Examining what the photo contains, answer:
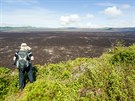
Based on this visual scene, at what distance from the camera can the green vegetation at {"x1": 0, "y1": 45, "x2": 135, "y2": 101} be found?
7.90 meters

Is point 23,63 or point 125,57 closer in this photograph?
point 23,63

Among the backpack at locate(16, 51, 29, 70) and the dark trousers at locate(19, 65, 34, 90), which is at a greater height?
the backpack at locate(16, 51, 29, 70)

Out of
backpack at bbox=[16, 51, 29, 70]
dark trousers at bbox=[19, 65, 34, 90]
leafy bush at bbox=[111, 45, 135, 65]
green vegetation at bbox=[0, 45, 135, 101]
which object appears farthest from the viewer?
leafy bush at bbox=[111, 45, 135, 65]

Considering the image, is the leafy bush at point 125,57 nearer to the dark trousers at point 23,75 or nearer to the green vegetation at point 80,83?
the green vegetation at point 80,83

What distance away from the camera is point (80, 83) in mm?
9016

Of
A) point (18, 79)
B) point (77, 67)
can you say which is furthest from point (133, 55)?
point (18, 79)

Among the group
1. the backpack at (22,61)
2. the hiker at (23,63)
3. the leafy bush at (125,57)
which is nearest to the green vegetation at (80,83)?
the leafy bush at (125,57)

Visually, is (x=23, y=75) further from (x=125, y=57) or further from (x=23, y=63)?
(x=125, y=57)

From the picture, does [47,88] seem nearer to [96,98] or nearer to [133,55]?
[96,98]

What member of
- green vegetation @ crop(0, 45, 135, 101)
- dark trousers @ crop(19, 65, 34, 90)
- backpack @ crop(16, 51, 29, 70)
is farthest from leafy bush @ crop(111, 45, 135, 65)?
backpack @ crop(16, 51, 29, 70)

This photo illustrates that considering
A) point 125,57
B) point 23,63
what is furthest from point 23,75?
point 125,57

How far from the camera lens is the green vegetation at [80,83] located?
7902 mm

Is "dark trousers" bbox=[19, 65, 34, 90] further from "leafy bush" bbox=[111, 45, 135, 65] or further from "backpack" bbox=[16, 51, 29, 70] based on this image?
"leafy bush" bbox=[111, 45, 135, 65]

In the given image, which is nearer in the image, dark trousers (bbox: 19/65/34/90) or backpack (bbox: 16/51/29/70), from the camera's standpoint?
backpack (bbox: 16/51/29/70)
